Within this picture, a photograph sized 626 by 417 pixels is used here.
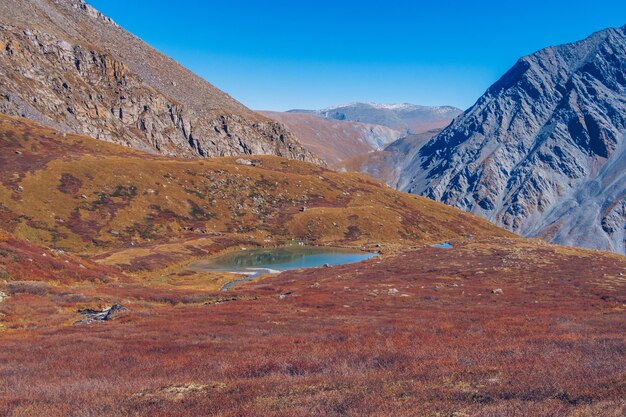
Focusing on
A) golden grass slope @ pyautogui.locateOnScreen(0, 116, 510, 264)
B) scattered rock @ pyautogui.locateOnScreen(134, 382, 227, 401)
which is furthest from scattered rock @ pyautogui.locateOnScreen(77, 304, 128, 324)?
golden grass slope @ pyautogui.locateOnScreen(0, 116, 510, 264)

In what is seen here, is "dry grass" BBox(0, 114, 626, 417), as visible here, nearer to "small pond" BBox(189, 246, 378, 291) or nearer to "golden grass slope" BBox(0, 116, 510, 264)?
"golden grass slope" BBox(0, 116, 510, 264)

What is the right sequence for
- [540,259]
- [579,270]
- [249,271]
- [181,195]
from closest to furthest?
[579,270] → [249,271] → [540,259] → [181,195]

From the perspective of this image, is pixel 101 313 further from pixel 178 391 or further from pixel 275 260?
pixel 275 260

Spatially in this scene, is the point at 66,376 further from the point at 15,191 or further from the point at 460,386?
the point at 15,191

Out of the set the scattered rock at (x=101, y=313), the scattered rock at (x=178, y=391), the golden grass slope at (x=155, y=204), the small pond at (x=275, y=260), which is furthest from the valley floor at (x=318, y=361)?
the golden grass slope at (x=155, y=204)

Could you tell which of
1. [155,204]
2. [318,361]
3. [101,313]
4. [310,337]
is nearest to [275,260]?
[155,204]

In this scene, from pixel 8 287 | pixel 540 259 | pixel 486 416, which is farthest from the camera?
pixel 540 259

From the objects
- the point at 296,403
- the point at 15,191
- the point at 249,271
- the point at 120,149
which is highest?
the point at 120,149

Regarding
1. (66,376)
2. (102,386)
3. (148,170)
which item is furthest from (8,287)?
(148,170)
